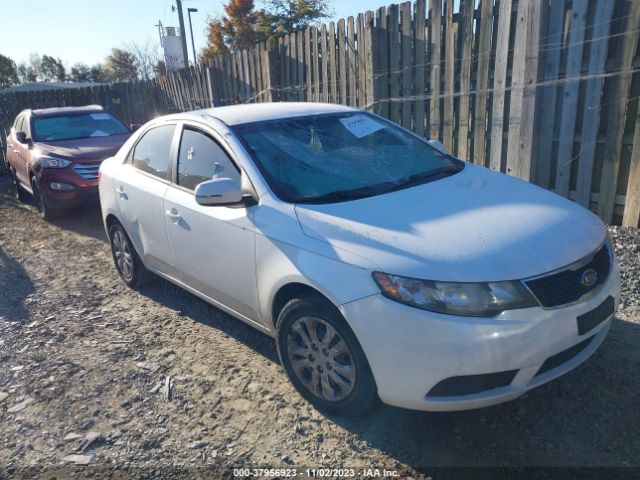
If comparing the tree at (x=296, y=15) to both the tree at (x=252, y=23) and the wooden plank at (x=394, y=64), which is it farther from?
the wooden plank at (x=394, y=64)

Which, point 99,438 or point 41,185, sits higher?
point 41,185

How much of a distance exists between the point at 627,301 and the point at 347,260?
256 cm

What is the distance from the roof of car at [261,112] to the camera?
3828 mm

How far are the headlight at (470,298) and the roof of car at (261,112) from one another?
1941 mm

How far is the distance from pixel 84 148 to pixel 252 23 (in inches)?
1148

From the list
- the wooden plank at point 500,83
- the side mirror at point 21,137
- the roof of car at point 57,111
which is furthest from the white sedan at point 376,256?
the roof of car at point 57,111

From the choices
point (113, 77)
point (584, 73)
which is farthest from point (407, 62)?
point (113, 77)

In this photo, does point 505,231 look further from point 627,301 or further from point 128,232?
point 128,232

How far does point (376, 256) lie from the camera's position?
2.63 metres

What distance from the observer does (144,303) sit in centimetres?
493

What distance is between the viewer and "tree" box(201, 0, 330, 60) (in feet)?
97.0

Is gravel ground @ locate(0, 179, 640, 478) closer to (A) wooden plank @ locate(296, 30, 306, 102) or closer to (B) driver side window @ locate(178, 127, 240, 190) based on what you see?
(B) driver side window @ locate(178, 127, 240, 190)

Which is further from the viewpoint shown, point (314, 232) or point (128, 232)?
point (128, 232)

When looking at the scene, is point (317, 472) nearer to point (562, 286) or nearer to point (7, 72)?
point (562, 286)
